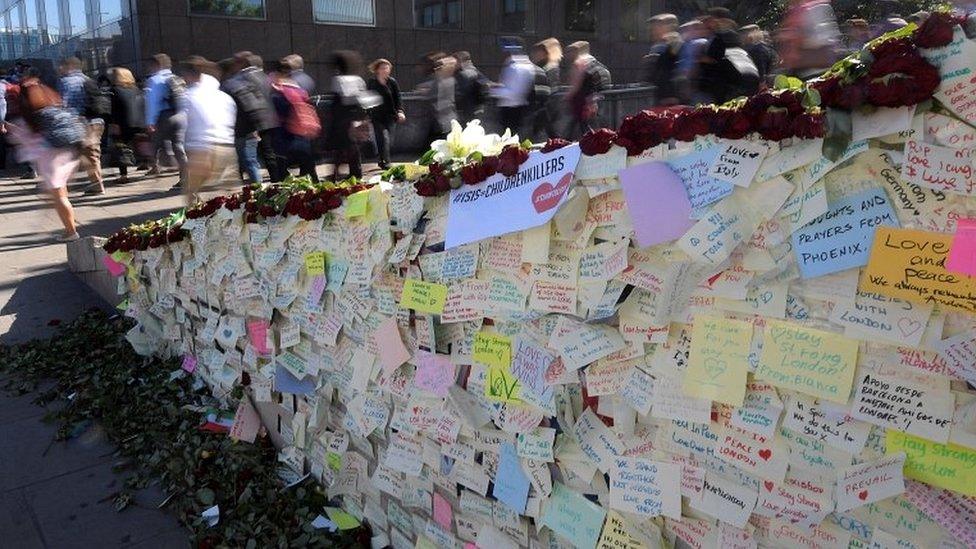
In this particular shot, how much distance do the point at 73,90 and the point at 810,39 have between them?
9.32 metres

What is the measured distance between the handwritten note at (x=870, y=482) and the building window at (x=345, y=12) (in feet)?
50.5

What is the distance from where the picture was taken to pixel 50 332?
6.30m

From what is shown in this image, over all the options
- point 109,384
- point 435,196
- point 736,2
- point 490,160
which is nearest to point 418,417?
point 435,196

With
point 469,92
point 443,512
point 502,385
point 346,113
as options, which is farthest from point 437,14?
point 502,385

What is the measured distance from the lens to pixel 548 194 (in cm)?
234

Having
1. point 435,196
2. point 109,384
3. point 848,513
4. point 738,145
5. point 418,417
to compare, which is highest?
point 738,145

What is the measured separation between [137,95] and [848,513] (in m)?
11.7

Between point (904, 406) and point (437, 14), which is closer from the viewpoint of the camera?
point (904, 406)

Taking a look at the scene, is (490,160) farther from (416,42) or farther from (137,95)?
(416,42)

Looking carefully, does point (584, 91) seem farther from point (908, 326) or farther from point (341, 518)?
point (908, 326)

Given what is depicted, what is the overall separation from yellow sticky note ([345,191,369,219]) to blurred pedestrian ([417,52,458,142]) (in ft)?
17.4

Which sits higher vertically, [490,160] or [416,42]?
[416,42]

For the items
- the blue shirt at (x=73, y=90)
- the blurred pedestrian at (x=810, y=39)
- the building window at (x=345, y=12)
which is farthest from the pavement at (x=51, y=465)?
the building window at (x=345, y=12)

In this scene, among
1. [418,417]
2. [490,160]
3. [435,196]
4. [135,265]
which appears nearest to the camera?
[490,160]
